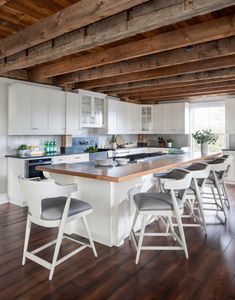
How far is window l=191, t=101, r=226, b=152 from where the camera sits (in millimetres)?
7316

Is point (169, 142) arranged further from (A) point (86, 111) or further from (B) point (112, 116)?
(A) point (86, 111)

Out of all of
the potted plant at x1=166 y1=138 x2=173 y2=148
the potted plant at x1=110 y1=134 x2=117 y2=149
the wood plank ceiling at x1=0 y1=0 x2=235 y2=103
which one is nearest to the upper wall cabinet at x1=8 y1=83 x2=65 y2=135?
the wood plank ceiling at x1=0 y1=0 x2=235 y2=103

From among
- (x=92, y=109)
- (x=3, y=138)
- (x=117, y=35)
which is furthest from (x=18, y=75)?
(x=117, y=35)

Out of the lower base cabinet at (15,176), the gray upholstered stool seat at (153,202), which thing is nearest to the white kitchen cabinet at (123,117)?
the lower base cabinet at (15,176)

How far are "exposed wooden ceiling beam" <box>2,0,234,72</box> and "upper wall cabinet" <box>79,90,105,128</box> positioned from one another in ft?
7.98

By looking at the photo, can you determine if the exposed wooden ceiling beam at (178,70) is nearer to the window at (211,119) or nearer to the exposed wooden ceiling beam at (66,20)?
the exposed wooden ceiling beam at (66,20)

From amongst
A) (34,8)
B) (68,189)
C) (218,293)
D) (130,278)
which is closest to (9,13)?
(34,8)

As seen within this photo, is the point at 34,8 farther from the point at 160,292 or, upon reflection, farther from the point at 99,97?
the point at 99,97

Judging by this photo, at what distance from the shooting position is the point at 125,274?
7.66 ft

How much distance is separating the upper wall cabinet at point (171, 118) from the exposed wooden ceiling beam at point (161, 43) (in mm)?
4284

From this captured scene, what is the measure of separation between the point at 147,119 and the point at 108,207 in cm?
561

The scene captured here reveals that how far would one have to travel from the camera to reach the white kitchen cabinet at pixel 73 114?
554 centimetres

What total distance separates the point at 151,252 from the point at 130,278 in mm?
556

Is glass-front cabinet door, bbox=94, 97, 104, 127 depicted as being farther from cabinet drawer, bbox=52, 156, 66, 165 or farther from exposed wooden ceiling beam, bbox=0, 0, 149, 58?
exposed wooden ceiling beam, bbox=0, 0, 149, 58
